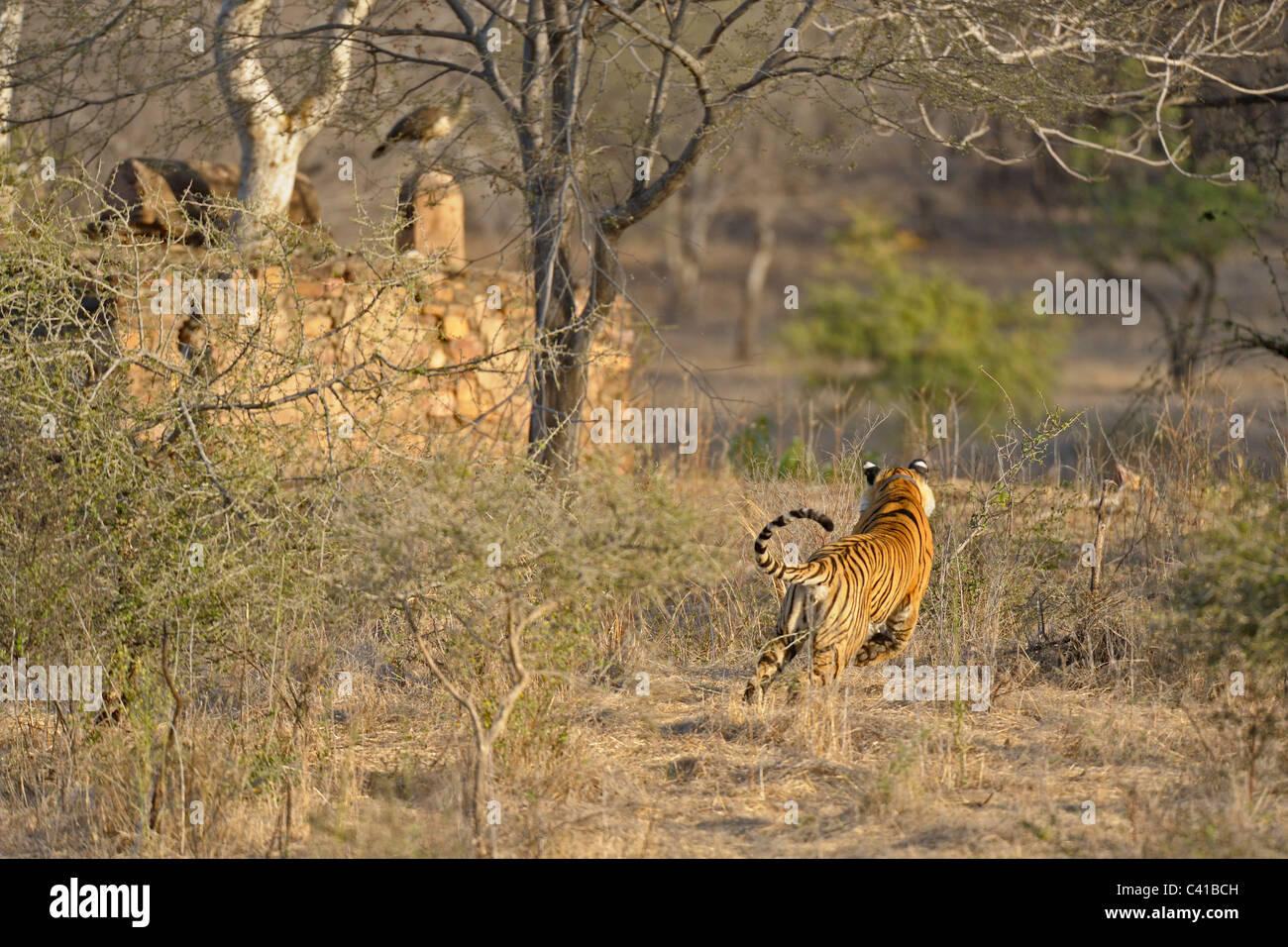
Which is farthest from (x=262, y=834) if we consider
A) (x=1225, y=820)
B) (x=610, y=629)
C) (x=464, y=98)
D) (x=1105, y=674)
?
(x=464, y=98)

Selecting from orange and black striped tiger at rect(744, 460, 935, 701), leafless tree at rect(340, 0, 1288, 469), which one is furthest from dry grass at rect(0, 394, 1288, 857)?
leafless tree at rect(340, 0, 1288, 469)

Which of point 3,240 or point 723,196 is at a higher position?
point 723,196

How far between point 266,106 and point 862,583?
480cm

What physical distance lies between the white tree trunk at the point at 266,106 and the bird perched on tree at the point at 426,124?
1.33 feet

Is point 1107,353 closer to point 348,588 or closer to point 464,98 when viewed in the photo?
point 464,98

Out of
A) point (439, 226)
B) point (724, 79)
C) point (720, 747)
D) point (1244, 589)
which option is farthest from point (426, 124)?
point (1244, 589)

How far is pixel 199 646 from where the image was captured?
17.5ft

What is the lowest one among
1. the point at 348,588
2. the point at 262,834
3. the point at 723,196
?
the point at 262,834

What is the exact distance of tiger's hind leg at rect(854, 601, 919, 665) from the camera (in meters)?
6.02

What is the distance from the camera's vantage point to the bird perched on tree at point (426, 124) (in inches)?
314

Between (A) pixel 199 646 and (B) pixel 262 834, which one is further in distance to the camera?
(A) pixel 199 646

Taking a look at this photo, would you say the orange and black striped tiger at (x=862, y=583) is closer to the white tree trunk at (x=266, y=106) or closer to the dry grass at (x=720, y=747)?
the dry grass at (x=720, y=747)

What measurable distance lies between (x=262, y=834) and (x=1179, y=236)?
67.0 feet

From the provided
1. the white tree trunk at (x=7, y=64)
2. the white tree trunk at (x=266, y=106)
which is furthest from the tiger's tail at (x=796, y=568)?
the white tree trunk at (x=7, y=64)
